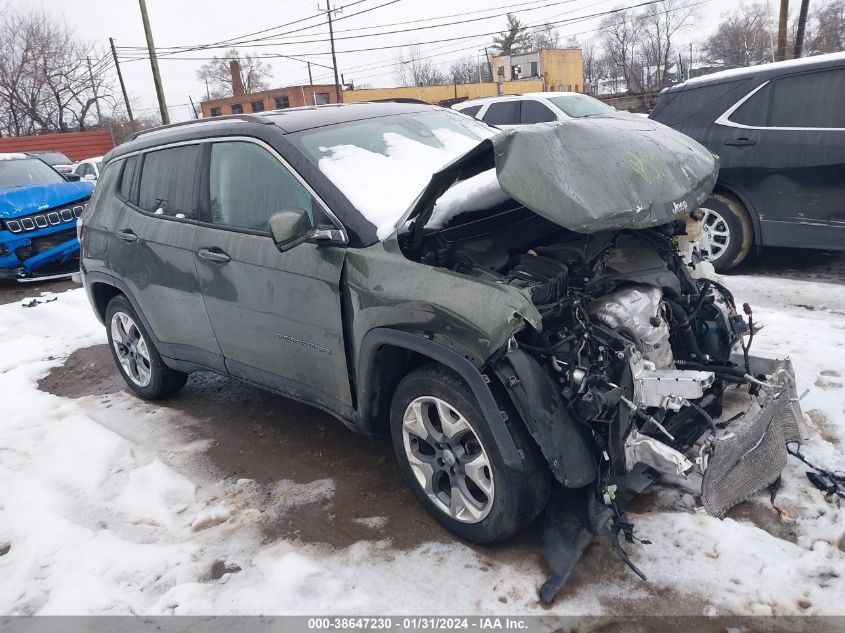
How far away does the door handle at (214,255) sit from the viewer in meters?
3.60

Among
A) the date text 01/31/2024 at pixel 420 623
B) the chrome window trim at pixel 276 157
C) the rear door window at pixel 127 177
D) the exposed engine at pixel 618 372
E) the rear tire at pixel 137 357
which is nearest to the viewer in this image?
the date text 01/31/2024 at pixel 420 623

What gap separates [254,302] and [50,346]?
3.97 meters

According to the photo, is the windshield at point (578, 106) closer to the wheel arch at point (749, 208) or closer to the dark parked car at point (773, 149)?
the dark parked car at point (773, 149)

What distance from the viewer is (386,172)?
341 centimetres

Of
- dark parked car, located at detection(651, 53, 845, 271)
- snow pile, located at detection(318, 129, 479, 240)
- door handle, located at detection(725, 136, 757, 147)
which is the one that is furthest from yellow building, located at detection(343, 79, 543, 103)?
snow pile, located at detection(318, 129, 479, 240)

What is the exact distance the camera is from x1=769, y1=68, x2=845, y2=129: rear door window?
536cm

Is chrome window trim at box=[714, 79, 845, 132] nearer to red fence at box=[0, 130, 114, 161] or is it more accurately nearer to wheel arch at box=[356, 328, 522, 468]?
wheel arch at box=[356, 328, 522, 468]

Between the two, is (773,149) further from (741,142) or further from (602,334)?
(602,334)

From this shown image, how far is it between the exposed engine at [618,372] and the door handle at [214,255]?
132 centimetres

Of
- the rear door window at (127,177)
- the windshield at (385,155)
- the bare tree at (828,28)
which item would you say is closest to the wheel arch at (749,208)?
the windshield at (385,155)

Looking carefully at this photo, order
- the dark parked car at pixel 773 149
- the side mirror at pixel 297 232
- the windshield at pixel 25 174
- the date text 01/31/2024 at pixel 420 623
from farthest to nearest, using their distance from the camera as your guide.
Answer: the windshield at pixel 25 174 → the dark parked car at pixel 773 149 → the side mirror at pixel 297 232 → the date text 01/31/2024 at pixel 420 623

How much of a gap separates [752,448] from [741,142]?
4056 millimetres

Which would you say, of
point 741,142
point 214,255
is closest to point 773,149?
point 741,142

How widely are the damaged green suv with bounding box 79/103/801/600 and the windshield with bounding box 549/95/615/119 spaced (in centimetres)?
787
